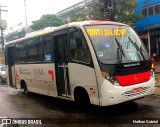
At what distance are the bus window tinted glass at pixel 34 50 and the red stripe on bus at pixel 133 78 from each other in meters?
4.53

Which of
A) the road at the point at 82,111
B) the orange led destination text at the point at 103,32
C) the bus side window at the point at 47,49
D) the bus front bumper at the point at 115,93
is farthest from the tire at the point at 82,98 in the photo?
the bus side window at the point at 47,49

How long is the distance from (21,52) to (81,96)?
18.5 feet

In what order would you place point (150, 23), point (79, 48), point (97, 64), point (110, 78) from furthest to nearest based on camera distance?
point (150, 23) < point (79, 48) < point (97, 64) < point (110, 78)

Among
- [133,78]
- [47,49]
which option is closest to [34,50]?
[47,49]

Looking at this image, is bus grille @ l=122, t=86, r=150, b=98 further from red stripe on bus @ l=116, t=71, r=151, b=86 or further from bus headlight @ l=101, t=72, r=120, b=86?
bus headlight @ l=101, t=72, r=120, b=86

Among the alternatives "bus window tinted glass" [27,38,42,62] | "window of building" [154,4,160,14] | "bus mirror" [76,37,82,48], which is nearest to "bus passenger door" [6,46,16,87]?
"bus window tinted glass" [27,38,42,62]

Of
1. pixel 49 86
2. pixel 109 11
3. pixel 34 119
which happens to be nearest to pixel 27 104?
pixel 49 86

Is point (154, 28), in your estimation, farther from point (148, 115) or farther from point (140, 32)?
point (148, 115)

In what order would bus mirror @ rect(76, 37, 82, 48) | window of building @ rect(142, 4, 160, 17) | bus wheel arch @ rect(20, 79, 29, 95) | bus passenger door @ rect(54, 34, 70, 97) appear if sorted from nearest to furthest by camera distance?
bus mirror @ rect(76, 37, 82, 48)
bus passenger door @ rect(54, 34, 70, 97)
bus wheel arch @ rect(20, 79, 29, 95)
window of building @ rect(142, 4, 160, 17)

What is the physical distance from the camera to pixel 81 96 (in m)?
8.67

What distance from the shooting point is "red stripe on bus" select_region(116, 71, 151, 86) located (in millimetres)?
7566

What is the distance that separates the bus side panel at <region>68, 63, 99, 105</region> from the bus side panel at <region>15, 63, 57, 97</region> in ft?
4.66

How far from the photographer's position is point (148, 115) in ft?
24.9

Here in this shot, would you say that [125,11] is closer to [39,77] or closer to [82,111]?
[39,77]
